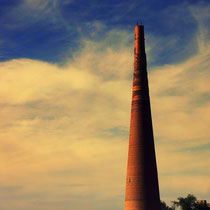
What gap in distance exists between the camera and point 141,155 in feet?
137

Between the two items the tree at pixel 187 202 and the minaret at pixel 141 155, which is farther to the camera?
the tree at pixel 187 202

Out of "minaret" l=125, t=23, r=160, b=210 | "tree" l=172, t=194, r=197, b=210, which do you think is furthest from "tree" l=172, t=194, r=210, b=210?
"minaret" l=125, t=23, r=160, b=210

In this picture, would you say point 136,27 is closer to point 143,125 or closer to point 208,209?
point 143,125

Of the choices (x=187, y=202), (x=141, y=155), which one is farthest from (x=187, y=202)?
(x=141, y=155)

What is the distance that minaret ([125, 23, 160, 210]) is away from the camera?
41.1m

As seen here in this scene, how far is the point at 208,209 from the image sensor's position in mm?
53156

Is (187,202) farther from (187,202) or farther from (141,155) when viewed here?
(141,155)

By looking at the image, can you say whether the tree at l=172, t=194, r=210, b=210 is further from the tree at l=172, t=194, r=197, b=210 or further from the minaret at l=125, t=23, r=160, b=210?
the minaret at l=125, t=23, r=160, b=210

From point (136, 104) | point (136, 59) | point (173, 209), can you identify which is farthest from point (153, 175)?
point (173, 209)

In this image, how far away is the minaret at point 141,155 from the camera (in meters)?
41.1

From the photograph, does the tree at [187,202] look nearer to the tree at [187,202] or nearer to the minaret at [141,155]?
the tree at [187,202]

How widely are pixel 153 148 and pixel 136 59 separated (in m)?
11.0

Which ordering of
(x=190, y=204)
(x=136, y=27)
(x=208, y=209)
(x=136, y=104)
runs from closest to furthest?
(x=136, y=104)
(x=136, y=27)
(x=208, y=209)
(x=190, y=204)

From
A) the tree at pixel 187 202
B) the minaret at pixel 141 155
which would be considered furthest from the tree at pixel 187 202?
the minaret at pixel 141 155
